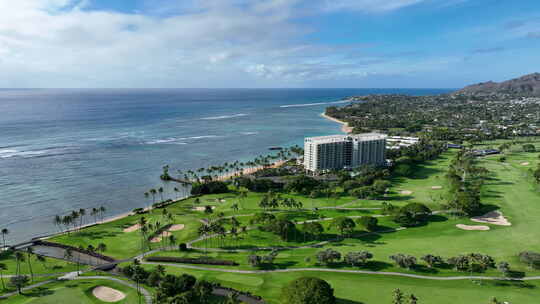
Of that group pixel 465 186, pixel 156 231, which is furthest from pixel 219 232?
pixel 465 186

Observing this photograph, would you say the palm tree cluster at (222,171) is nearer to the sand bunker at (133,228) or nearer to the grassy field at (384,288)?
the sand bunker at (133,228)

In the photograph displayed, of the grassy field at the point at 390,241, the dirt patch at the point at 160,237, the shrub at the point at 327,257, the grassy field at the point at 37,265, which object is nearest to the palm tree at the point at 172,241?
the grassy field at the point at 390,241

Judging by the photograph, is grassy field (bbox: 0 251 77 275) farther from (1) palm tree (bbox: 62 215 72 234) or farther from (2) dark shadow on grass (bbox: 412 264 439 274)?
(2) dark shadow on grass (bbox: 412 264 439 274)

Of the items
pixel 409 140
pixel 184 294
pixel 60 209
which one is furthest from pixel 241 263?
pixel 409 140

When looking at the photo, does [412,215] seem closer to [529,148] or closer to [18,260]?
[18,260]

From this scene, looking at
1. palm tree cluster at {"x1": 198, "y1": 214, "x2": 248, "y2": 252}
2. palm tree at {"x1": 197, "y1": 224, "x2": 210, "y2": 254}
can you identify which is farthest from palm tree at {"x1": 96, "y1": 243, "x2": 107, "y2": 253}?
palm tree cluster at {"x1": 198, "y1": 214, "x2": 248, "y2": 252}

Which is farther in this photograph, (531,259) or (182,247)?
(182,247)
